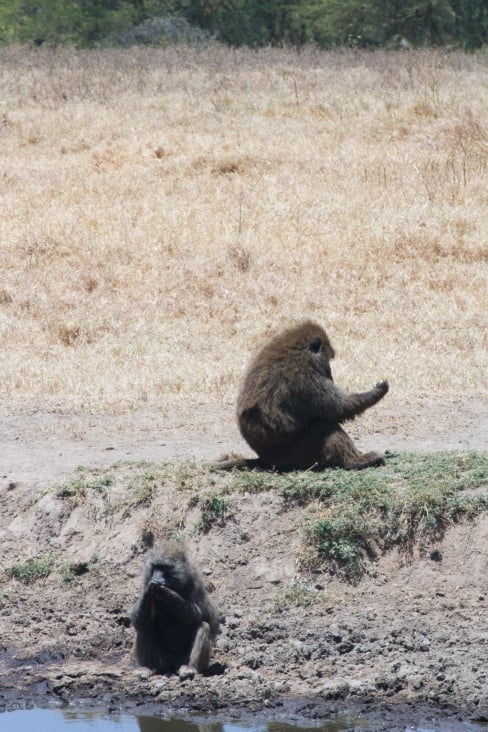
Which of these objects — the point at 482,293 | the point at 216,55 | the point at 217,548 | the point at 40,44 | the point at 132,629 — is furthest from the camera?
the point at 40,44

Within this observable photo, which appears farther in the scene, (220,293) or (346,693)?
(220,293)

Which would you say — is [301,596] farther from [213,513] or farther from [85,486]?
[85,486]

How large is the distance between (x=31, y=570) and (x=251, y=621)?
1.88 meters

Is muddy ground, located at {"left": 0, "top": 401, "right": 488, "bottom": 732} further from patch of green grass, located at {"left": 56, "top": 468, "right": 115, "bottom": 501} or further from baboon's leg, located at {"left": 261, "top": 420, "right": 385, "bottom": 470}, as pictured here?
baboon's leg, located at {"left": 261, "top": 420, "right": 385, "bottom": 470}

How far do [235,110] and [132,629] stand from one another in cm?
1743

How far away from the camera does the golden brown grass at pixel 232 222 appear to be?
13703 mm

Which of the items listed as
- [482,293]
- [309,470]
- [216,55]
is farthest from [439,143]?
[309,470]

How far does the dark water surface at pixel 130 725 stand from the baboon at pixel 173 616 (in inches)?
15.0

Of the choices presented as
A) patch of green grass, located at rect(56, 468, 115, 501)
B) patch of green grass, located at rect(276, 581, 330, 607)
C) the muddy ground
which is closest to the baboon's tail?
the muddy ground

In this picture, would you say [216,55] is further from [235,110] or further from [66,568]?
[66,568]

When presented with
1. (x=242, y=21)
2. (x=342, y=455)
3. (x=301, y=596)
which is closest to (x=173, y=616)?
(x=301, y=596)

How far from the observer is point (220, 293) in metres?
16.0

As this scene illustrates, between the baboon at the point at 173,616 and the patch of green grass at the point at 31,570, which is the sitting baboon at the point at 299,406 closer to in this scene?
the baboon at the point at 173,616

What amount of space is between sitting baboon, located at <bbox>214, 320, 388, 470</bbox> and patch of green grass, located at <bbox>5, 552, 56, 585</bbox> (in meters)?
1.81
